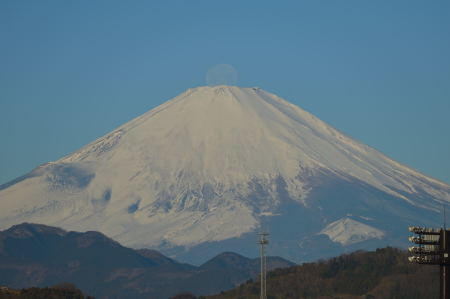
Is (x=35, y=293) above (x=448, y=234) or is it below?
above

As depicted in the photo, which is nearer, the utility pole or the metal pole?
the utility pole

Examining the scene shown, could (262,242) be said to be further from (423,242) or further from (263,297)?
(423,242)

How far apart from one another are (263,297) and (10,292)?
77.9 meters

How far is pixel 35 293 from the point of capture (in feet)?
656

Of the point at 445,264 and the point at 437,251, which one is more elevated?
the point at 437,251

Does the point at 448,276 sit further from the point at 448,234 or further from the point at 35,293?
the point at 35,293

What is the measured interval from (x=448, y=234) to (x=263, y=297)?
205 ft

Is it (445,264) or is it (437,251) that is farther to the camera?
(437,251)

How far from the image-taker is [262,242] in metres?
127

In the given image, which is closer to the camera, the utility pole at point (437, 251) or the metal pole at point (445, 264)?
the utility pole at point (437, 251)

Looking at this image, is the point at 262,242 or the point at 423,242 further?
the point at 262,242

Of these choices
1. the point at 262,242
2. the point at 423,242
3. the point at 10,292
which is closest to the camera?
the point at 423,242

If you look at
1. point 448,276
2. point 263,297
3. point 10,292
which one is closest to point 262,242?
Result: point 263,297

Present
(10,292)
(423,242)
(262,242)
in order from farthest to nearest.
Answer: (10,292) < (262,242) < (423,242)
